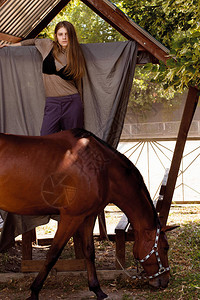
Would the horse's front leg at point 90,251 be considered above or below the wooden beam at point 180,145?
below

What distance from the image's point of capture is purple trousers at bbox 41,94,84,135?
462 cm

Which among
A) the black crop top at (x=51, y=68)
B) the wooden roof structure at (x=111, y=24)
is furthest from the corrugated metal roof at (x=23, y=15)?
the black crop top at (x=51, y=68)

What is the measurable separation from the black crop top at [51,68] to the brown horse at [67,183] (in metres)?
0.68

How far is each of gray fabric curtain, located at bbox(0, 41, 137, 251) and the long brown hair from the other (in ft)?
1.16

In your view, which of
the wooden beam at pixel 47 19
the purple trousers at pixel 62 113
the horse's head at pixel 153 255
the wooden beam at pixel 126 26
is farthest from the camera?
the wooden beam at pixel 47 19

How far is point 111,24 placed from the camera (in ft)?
17.0

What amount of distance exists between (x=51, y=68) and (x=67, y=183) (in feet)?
4.33

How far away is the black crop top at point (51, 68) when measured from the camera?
4.51m

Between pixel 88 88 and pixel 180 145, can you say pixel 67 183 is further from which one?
pixel 180 145

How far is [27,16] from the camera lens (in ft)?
20.5

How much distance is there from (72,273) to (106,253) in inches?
55.1

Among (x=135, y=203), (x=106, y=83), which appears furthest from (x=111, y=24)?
(x=135, y=203)

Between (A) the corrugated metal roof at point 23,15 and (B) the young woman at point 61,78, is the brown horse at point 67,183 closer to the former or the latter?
(B) the young woman at point 61,78

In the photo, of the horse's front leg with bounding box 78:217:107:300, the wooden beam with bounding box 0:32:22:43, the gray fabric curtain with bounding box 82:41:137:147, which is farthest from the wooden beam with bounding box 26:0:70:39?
the horse's front leg with bounding box 78:217:107:300
